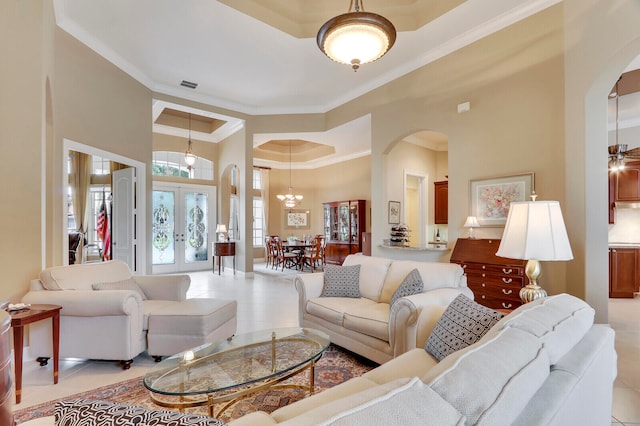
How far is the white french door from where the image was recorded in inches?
323

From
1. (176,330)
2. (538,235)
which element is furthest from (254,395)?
(538,235)

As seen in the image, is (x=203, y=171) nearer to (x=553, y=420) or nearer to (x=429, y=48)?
(x=429, y=48)

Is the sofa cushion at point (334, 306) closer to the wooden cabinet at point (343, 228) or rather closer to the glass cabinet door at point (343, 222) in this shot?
the wooden cabinet at point (343, 228)

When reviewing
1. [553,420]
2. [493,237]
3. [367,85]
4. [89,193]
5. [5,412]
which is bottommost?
[5,412]

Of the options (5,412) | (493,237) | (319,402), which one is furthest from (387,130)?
(5,412)

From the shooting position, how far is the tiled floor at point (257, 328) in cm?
229

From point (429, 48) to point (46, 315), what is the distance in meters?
5.47

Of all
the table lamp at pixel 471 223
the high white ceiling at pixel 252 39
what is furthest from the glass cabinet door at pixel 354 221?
the table lamp at pixel 471 223

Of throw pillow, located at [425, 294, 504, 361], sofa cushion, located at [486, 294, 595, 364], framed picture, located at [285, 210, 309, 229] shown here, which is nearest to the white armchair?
throw pillow, located at [425, 294, 504, 361]

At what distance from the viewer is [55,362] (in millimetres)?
2504

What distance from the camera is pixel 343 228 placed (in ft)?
29.8

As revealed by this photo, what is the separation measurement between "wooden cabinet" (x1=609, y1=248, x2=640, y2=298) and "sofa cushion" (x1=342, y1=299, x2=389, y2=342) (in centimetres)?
503

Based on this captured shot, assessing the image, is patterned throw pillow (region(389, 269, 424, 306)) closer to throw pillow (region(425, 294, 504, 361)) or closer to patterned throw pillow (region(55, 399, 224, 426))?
throw pillow (region(425, 294, 504, 361))

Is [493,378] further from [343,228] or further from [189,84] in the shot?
[343,228]
